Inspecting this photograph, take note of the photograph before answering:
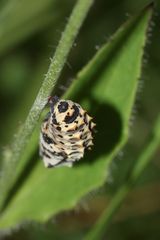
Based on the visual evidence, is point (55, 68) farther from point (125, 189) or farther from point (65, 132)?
point (125, 189)

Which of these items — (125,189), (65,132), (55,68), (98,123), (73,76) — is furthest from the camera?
(73,76)

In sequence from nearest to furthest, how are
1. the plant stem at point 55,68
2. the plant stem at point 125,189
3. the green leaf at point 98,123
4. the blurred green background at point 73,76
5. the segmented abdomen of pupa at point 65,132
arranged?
the plant stem at point 55,68 → the segmented abdomen of pupa at point 65,132 → the green leaf at point 98,123 → the plant stem at point 125,189 → the blurred green background at point 73,76

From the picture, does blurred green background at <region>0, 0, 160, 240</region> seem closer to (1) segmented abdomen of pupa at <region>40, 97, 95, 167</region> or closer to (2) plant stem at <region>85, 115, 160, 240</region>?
(2) plant stem at <region>85, 115, 160, 240</region>

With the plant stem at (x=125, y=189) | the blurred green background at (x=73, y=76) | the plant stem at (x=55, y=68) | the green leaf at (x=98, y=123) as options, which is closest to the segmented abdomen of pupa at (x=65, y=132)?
the plant stem at (x=55, y=68)

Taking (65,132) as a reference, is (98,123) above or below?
below

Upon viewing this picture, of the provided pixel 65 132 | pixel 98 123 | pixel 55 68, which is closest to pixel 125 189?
pixel 98 123

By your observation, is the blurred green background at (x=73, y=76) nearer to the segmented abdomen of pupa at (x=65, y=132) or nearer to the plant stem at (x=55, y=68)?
the segmented abdomen of pupa at (x=65, y=132)

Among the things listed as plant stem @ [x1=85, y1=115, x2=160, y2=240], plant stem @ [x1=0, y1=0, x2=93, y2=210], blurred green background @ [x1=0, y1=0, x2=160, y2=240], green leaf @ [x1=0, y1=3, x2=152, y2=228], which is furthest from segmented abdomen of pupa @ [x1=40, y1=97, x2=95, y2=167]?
blurred green background @ [x1=0, y1=0, x2=160, y2=240]
